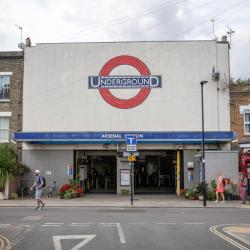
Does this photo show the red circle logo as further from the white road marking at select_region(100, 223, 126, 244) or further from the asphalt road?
the white road marking at select_region(100, 223, 126, 244)

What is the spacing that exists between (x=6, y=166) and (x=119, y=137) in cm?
719

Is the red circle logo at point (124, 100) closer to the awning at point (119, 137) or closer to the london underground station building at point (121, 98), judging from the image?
the london underground station building at point (121, 98)

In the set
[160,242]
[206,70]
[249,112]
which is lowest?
[160,242]

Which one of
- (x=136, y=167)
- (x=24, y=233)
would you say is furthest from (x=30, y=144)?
(x=24, y=233)

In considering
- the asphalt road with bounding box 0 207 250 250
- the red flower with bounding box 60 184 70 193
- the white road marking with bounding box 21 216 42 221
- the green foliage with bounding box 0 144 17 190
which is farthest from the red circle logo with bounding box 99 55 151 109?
the white road marking with bounding box 21 216 42 221

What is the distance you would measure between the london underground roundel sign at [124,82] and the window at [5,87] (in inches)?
222

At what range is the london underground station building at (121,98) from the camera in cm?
3469

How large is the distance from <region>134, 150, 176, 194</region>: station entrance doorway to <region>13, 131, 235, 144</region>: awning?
4.55 meters

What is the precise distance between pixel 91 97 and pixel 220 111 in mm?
8457

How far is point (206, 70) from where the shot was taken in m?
35.0

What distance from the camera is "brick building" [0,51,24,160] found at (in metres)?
35.7

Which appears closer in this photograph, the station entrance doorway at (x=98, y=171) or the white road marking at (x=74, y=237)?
the white road marking at (x=74, y=237)

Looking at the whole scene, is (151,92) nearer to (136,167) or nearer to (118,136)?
(118,136)

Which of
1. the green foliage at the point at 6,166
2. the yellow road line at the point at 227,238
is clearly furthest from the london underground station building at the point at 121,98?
the yellow road line at the point at 227,238
